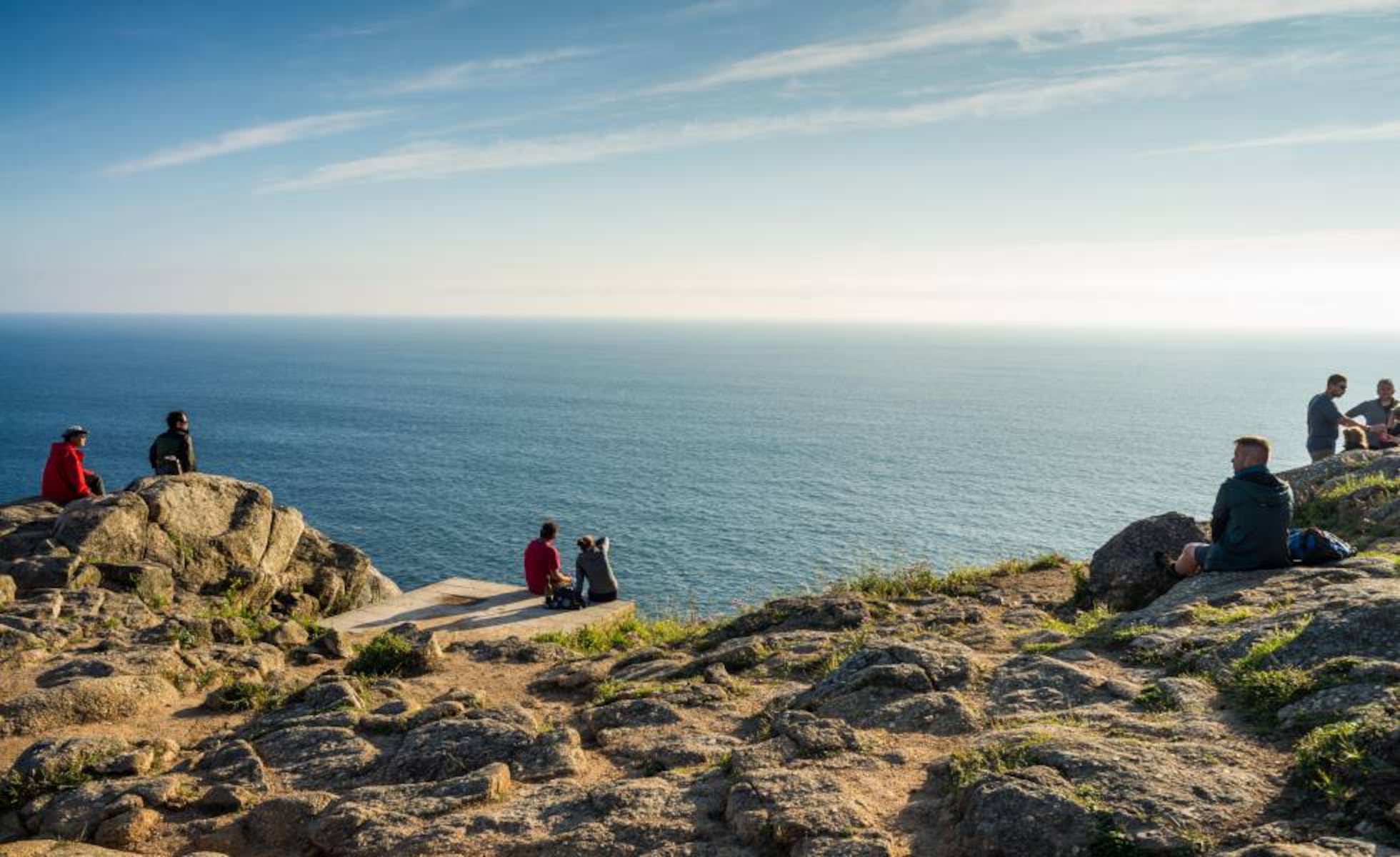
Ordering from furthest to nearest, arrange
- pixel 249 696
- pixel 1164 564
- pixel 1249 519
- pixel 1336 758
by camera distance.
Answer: pixel 1164 564 < pixel 1249 519 < pixel 249 696 < pixel 1336 758

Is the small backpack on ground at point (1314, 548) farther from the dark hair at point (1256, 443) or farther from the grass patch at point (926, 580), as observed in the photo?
the grass patch at point (926, 580)

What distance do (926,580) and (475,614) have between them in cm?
953

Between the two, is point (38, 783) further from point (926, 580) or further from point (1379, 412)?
point (1379, 412)

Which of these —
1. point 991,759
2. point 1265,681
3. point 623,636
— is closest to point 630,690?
point 991,759

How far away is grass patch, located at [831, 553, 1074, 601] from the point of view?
1631cm

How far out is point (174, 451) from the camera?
67.4ft

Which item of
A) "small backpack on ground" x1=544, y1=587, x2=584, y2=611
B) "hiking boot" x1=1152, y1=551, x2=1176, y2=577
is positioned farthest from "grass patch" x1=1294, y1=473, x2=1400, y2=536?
"small backpack on ground" x1=544, y1=587, x2=584, y2=611

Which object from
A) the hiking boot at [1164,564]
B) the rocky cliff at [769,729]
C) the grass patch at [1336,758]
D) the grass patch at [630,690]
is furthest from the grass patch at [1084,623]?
the grass patch at [630,690]

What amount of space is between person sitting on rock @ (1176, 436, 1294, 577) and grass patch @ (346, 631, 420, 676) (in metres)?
11.3

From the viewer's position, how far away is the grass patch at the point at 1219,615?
9.77 metres

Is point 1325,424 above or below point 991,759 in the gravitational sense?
above

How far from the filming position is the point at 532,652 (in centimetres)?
1349

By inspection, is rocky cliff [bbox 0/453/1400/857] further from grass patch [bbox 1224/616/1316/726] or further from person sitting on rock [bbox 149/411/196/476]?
person sitting on rock [bbox 149/411/196/476]

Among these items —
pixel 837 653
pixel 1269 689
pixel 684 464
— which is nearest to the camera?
pixel 1269 689
